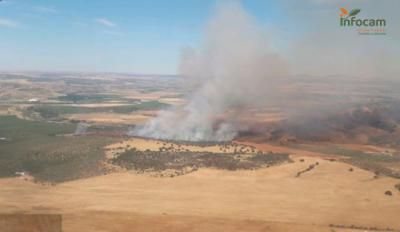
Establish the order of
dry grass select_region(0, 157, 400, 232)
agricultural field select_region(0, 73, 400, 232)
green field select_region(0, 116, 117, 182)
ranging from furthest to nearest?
green field select_region(0, 116, 117, 182), agricultural field select_region(0, 73, 400, 232), dry grass select_region(0, 157, 400, 232)

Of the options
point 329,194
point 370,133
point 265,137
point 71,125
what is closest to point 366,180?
point 329,194

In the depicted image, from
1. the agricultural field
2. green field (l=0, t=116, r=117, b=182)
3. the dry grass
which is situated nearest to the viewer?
the dry grass

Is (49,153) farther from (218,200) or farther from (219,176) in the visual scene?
(218,200)

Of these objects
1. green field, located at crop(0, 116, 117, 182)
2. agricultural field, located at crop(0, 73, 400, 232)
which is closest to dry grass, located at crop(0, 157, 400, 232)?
agricultural field, located at crop(0, 73, 400, 232)

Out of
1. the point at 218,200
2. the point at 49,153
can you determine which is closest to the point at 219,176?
the point at 218,200

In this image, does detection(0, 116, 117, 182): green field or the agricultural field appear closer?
the agricultural field

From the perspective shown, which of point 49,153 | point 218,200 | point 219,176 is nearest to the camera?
point 218,200

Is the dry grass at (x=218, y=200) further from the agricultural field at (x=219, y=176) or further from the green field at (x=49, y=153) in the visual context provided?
the green field at (x=49, y=153)

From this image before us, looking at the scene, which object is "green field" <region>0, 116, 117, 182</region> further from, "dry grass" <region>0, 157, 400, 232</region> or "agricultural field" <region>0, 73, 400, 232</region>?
"dry grass" <region>0, 157, 400, 232</region>

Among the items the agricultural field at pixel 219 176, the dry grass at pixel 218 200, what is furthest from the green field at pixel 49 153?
the dry grass at pixel 218 200

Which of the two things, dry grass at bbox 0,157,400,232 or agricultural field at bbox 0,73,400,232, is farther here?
agricultural field at bbox 0,73,400,232

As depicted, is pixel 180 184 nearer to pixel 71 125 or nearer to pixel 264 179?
pixel 264 179

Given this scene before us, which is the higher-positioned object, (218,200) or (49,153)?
(49,153)
